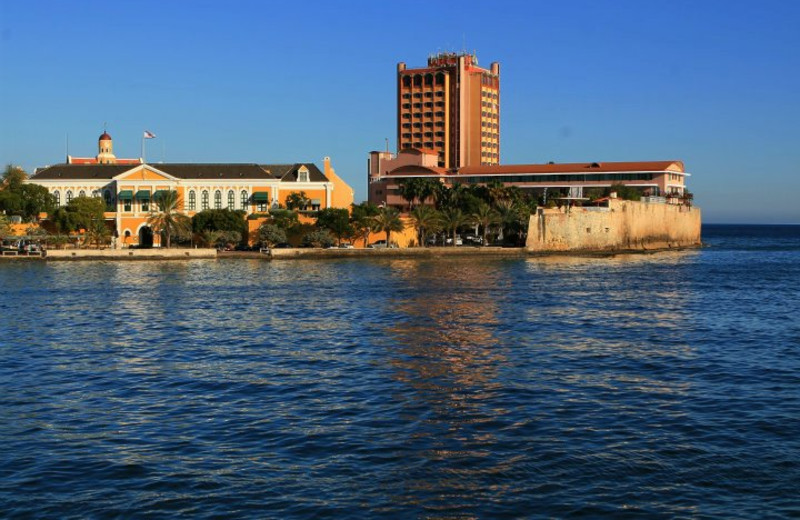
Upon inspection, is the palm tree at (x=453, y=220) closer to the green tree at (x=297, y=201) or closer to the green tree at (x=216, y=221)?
the green tree at (x=297, y=201)

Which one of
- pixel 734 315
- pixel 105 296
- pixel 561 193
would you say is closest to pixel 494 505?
pixel 734 315

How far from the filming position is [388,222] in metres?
118

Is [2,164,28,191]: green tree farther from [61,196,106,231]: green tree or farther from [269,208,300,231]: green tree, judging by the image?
[269,208,300,231]: green tree

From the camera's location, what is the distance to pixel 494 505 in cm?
1806

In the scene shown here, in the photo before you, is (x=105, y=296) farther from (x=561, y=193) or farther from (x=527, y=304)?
(x=561, y=193)

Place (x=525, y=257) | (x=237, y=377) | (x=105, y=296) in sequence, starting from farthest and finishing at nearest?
(x=525, y=257) < (x=105, y=296) < (x=237, y=377)

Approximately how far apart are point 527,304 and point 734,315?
12007 mm

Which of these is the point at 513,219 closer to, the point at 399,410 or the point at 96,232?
the point at 96,232

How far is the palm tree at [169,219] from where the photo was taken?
363ft

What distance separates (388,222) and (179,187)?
29.4 metres

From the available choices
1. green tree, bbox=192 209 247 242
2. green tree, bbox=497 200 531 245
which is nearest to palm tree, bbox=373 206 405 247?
green tree, bbox=497 200 531 245

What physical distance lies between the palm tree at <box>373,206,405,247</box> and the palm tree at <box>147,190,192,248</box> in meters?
23.9

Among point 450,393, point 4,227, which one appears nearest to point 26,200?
point 4,227

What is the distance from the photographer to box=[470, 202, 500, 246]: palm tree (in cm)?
12219
